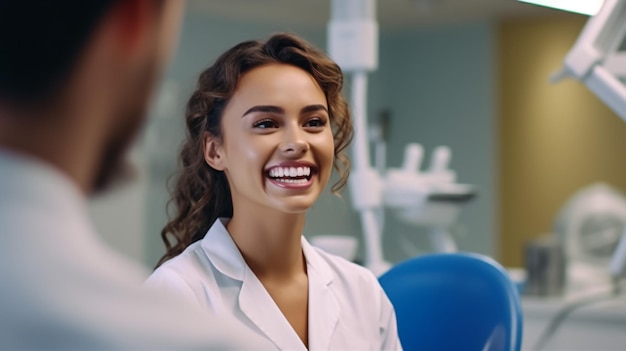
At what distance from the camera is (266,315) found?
1230 millimetres

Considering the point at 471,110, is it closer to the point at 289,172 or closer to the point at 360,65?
the point at 360,65

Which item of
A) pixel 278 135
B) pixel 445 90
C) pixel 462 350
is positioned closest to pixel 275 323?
pixel 278 135

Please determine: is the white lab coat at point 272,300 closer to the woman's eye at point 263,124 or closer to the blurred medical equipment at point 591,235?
the woman's eye at point 263,124

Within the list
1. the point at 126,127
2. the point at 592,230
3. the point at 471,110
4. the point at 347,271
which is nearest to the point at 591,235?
the point at 592,230

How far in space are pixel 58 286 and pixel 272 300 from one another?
929mm

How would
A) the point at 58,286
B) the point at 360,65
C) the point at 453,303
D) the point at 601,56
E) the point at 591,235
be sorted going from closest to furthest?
1. the point at 58,286
2. the point at 453,303
3. the point at 601,56
4. the point at 360,65
5. the point at 591,235

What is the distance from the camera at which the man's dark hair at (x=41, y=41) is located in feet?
1.13

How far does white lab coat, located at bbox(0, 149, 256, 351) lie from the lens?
0.33 metres

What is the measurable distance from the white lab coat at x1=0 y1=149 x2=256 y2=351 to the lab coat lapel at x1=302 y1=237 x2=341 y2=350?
3.06 ft

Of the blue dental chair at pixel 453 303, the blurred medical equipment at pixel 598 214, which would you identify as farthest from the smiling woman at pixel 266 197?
the blurred medical equipment at pixel 598 214

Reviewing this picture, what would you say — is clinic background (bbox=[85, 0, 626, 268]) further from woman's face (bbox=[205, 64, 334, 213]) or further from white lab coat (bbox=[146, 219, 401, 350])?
woman's face (bbox=[205, 64, 334, 213])

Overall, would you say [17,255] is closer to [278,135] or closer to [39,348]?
[39,348]

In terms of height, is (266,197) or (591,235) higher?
(266,197)

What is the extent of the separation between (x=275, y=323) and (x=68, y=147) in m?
0.91
